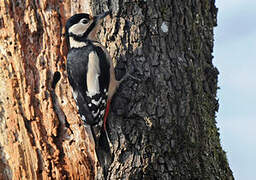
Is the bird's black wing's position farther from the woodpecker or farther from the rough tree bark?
the rough tree bark

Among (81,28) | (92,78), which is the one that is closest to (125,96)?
(92,78)

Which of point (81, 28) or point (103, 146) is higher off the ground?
point (81, 28)

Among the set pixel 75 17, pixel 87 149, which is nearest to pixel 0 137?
pixel 87 149

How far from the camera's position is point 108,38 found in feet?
13.0

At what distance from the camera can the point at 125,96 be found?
152 inches

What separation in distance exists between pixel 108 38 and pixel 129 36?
163mm

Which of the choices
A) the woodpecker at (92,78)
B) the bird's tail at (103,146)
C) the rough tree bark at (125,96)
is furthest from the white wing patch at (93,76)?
the bird's tail at (103,146)

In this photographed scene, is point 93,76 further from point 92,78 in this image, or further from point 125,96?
point 125,96

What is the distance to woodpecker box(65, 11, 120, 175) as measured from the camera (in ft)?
12.5

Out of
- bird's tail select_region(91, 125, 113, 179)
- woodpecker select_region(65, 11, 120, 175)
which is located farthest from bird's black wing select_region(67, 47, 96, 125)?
bird's tail select_region(91, 125, 113, 179)

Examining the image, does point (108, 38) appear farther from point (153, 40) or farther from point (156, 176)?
point (156, 176)

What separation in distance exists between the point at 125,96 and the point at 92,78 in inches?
12.6

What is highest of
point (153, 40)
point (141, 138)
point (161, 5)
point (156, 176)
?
point (161, 5)

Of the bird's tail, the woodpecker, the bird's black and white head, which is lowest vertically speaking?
the bird's tail
